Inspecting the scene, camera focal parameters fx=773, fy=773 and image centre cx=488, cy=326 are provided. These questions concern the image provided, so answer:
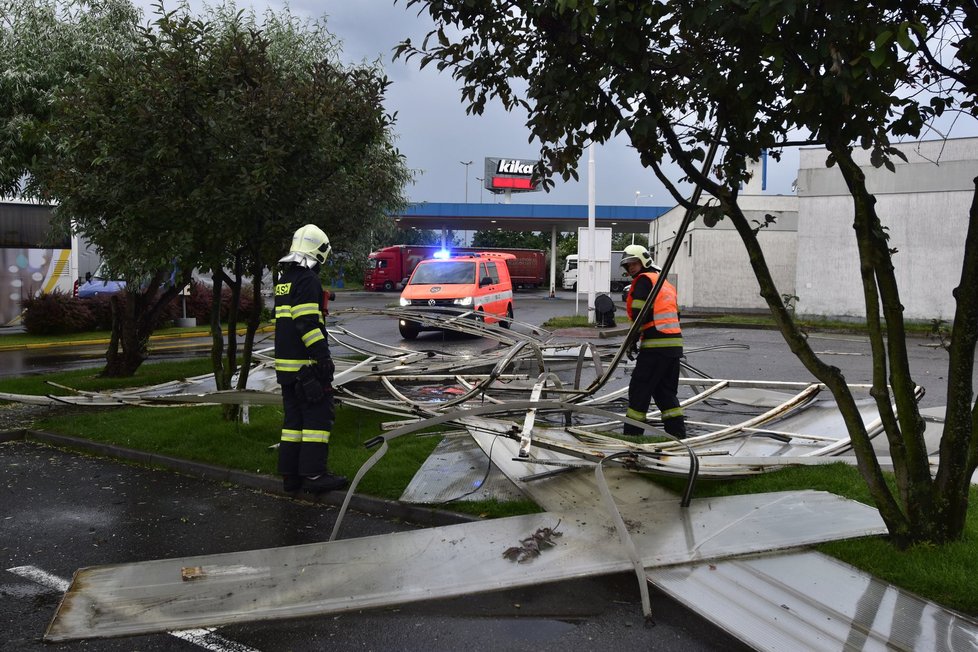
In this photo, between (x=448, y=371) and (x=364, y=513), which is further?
(x=448, y=371)

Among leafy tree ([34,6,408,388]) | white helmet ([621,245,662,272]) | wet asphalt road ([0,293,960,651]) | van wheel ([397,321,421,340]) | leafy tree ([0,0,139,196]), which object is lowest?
wet asphalt road ([0,293,960,651])

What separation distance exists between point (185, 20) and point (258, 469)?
164 inches

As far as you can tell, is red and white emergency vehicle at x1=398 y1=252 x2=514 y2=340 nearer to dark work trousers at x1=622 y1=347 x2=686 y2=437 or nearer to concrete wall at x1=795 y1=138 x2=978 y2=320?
concrete wall at x1=795 y1=138 x2=978 y2=320

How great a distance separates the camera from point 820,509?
4941 mm

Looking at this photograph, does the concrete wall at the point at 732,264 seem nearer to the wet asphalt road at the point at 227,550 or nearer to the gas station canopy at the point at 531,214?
the gas station canopy at the point at 531,214

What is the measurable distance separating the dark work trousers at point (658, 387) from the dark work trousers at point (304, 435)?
2.88 meters

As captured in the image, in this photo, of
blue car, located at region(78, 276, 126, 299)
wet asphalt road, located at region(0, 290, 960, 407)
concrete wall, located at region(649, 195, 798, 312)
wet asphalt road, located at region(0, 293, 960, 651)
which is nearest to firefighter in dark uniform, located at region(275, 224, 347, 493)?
wet asphalt road, located at region(0, 293, 960, 651)

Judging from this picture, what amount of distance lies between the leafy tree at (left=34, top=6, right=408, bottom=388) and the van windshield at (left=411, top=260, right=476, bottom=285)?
38.7 ft

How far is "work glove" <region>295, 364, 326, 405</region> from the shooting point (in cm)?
589

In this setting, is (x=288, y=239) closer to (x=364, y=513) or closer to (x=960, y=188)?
(x=364, y=513)

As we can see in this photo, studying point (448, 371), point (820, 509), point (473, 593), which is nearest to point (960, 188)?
point (448, 371)

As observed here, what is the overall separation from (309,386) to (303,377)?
0.30ft

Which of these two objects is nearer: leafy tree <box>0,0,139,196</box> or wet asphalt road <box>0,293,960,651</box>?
wet asphalt road <box>0,293,960,651</box>

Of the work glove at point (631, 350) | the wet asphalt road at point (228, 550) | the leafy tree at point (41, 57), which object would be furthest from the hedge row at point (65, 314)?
the work glove at point (631, 350)
